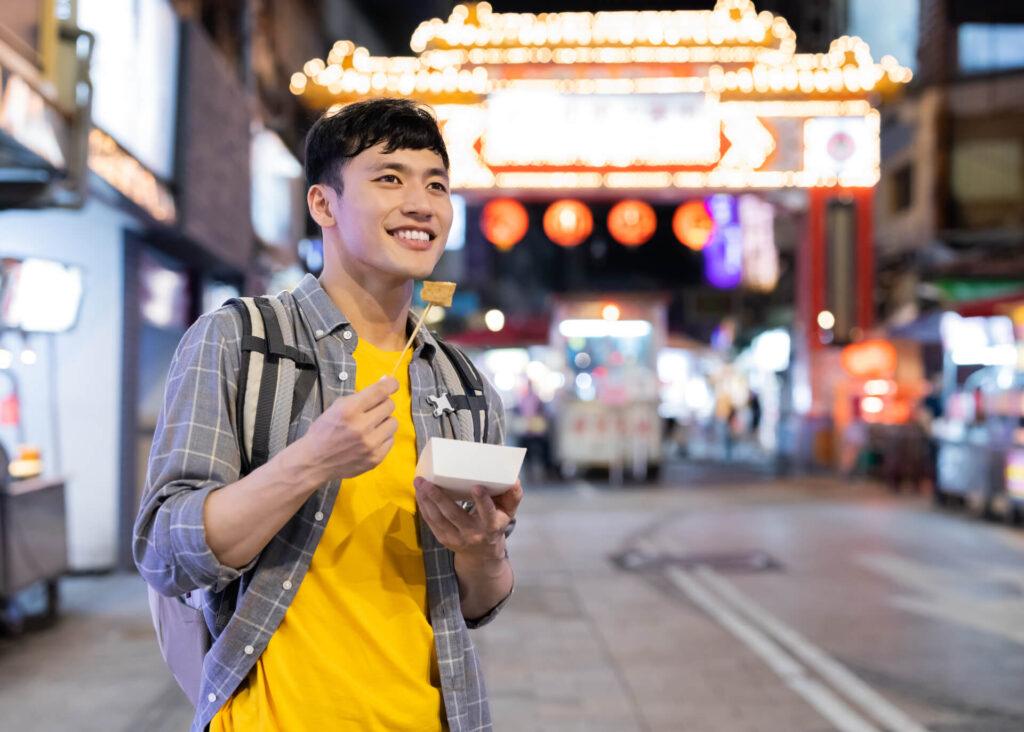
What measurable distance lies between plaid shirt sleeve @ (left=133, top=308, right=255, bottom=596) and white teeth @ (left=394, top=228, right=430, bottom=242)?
376 millimetres

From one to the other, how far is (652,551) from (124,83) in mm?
6812

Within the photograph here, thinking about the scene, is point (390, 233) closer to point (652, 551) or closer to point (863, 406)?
point (652, 551)

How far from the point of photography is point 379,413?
5.66 ft

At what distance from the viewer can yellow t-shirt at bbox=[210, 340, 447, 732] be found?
193 cm

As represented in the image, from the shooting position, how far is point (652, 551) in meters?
11.1

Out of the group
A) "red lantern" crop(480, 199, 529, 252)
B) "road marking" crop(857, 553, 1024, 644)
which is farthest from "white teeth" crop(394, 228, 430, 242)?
"red lantern" crop(480, 199, 529, 252)

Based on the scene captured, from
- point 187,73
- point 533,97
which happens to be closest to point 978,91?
point 533,97

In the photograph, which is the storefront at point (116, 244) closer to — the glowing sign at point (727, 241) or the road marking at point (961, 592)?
the road marking at point (961, 592)

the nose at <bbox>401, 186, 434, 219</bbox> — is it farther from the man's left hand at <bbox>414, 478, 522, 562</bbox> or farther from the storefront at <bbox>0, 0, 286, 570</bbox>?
the storefront at <bbox>0, 0, 286, 570</bbox>

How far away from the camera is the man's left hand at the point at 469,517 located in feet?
6.18

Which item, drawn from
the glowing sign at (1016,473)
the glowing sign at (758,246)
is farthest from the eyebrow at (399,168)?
the glowing sign at (758,246)

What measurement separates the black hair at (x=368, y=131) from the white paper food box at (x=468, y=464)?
2.16 feet

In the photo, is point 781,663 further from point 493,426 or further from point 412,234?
point 412,234

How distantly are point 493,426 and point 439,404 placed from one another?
0.64ft
